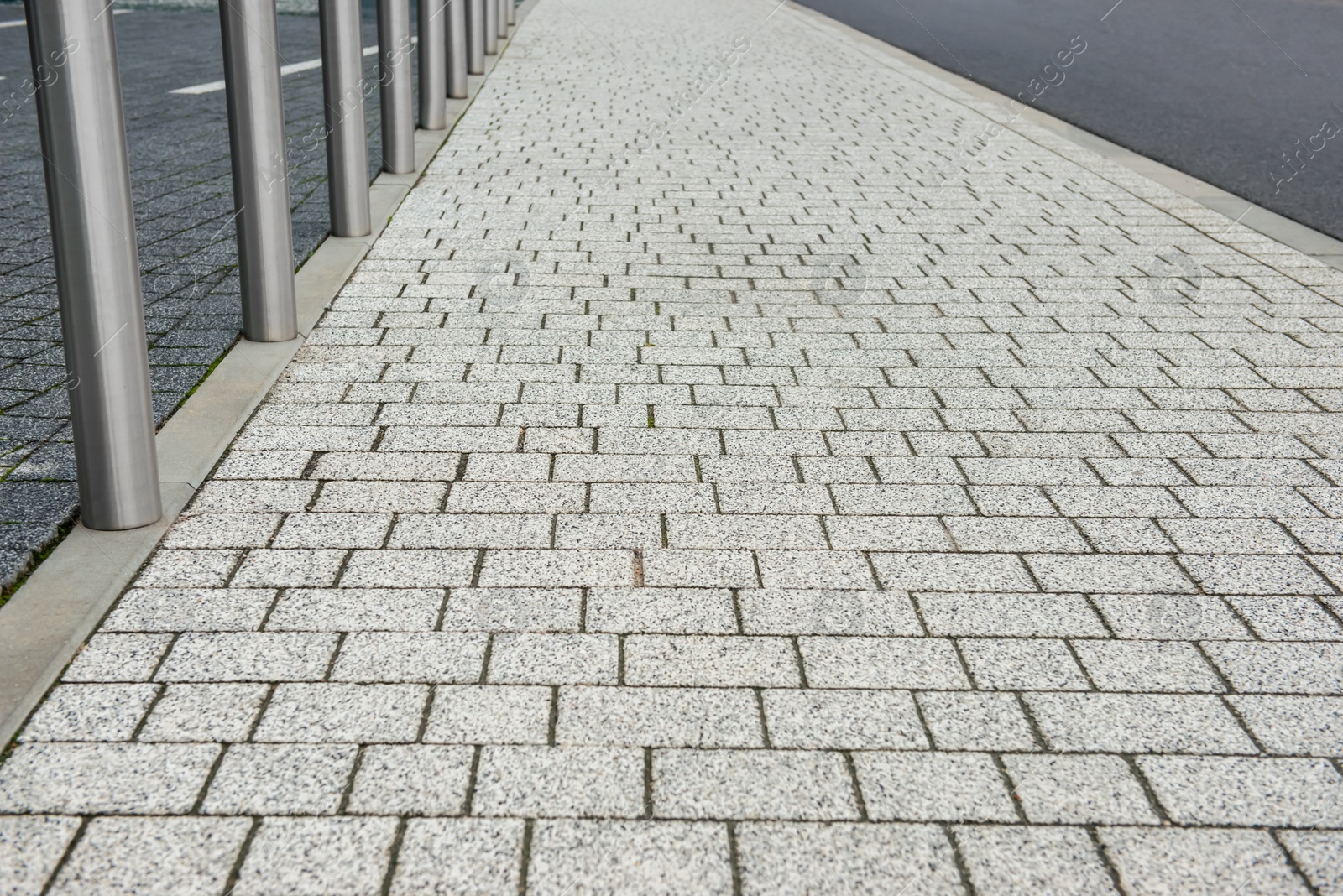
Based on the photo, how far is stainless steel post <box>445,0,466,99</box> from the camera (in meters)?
11.5

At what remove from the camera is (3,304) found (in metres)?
5.71

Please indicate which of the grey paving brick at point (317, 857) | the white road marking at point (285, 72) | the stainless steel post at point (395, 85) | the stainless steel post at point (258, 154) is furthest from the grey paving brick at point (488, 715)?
the white road marking at point (285, 72)

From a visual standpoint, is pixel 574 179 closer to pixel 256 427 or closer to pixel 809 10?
pixel 256 427

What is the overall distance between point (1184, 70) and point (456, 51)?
8.47m

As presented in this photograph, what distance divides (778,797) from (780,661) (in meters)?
0.55

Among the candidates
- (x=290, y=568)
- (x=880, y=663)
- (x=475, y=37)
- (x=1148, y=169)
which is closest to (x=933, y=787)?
(x=880, y=663)

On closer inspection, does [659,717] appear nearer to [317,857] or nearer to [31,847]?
[317,857]

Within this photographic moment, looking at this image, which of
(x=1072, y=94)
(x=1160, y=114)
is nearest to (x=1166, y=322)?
(x=1160, y=114)

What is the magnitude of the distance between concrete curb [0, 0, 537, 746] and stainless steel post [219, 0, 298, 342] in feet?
0.86

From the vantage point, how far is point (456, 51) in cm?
1173

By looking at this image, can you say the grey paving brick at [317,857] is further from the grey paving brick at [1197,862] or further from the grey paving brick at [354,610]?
the grey paving brick at [1197,862]

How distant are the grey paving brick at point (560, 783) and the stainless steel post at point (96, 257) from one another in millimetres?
Result: 1479

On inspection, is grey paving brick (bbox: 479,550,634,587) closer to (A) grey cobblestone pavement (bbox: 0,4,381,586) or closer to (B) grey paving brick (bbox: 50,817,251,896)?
(B) grey paving brick (bbox: 50,817,251,896)

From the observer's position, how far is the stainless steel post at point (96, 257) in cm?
A: 311
